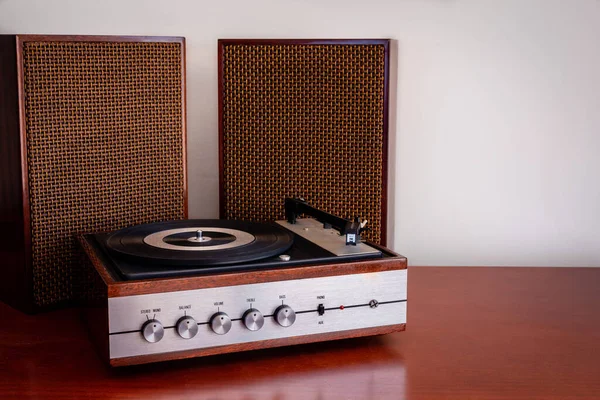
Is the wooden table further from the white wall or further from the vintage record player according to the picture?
the white wall

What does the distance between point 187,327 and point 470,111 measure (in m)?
0.91

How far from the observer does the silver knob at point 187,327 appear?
1130 mm

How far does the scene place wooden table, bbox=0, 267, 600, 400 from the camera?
1101mm

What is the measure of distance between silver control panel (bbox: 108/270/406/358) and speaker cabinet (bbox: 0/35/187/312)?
28 centimetres

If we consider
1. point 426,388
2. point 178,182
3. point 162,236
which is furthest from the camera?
point 178,182

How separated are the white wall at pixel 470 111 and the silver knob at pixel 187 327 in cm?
63

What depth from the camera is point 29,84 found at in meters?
1.38

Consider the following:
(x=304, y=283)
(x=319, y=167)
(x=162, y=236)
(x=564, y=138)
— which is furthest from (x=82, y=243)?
(x=564, y=138)

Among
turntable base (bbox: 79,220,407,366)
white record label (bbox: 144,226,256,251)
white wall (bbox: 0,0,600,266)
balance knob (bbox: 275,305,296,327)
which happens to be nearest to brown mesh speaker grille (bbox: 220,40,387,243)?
white wall (bbox: 0,0,600,266)

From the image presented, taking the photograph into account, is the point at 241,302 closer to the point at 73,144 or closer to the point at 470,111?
the point at 73,144

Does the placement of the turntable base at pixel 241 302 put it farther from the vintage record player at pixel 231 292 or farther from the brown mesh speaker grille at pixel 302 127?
the brown mesh speaker grille at pixel 302 127

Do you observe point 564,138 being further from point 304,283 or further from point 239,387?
point 239,387

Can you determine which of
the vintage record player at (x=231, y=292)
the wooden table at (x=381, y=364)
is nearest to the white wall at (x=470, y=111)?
the wooden table at (x=381, y=364)

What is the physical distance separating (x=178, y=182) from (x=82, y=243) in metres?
0.29
